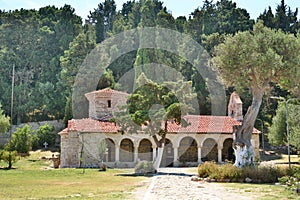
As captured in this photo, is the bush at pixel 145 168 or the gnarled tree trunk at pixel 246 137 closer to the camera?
the gnarled tree trunk at pixel 246 137

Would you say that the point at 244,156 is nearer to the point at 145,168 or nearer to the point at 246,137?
the point at 246,137

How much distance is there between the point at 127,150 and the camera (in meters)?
38.2

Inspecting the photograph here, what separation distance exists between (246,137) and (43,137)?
31.9 m

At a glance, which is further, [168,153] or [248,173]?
[168,153]

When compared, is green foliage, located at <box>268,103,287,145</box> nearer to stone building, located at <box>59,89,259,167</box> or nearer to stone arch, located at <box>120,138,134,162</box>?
stone building, located at <box>59,89,259,167</box>

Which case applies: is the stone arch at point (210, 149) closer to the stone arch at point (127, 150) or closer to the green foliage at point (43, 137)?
the stone arch at point (127, 150)

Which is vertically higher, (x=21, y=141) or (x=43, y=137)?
(x=43, y=137)

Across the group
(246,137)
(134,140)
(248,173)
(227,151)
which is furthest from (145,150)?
(248,173)

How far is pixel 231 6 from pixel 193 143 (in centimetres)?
3628

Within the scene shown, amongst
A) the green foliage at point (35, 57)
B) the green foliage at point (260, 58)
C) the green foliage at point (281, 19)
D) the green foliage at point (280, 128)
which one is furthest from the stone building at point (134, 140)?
the green foliage at point (281, 19)

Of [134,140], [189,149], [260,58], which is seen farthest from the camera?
[189,149]

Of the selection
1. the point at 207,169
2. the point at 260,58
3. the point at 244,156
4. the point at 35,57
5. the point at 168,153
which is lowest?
the point at 168,153

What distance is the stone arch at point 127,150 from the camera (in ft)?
125

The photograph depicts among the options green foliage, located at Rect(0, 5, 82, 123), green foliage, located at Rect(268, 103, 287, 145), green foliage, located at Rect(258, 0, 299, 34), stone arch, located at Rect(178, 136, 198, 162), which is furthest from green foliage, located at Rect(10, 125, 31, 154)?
green foliage, located at Rect(258, 0, 299, 34)
